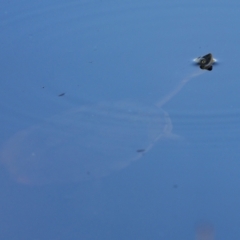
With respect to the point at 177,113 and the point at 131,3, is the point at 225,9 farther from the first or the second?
the point at 177,113

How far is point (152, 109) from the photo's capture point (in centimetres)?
164

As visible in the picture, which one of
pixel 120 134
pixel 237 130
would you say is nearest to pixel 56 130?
pixel 120 134

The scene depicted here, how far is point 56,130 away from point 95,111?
0.44ft

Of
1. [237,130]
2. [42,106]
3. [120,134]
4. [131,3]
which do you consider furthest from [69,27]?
[237,130]

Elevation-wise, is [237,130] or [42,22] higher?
[42,22]

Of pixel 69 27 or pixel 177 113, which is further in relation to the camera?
pixel 69 27

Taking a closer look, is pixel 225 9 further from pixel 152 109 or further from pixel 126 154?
pixel 126 154

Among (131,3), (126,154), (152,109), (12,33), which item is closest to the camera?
(126,154)

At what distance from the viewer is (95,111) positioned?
1.64 meters

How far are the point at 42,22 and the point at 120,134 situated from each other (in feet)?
2.54

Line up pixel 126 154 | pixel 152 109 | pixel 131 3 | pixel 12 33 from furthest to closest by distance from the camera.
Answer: pixel 131 3
pixel 12 33
pixel 152 109
pixel 126 154

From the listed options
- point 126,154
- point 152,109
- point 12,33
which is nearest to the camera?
point 126,154

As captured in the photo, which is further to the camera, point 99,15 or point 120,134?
point 99,15

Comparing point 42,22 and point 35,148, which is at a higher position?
point 42,22
